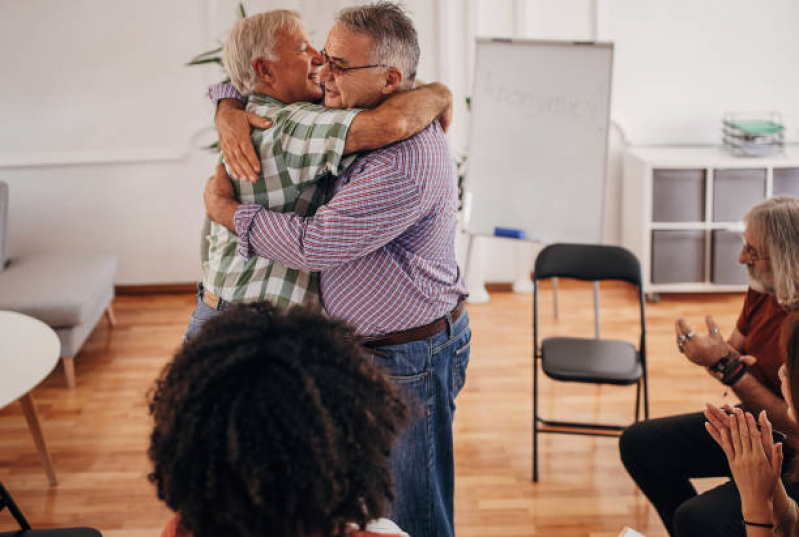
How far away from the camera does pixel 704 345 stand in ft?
7.82

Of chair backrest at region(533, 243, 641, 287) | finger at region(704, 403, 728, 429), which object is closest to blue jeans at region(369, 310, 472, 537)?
finger at region(704, 403, 728, 429)

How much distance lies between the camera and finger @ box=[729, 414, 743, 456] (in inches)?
66.9

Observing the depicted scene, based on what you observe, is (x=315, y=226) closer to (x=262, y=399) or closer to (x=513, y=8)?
(x=262, y=399)

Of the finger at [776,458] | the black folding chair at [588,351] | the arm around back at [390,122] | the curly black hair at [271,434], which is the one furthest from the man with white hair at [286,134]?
the black folding chair at [588,351]

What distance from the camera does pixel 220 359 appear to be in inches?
39.6

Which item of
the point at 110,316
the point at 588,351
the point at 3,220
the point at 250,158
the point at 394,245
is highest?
the point at 250,158

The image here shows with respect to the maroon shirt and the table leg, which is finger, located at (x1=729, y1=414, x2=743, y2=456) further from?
the table leg

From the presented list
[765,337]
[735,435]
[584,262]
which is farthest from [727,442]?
[584,262]

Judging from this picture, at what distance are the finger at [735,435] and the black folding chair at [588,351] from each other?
3.69 ft

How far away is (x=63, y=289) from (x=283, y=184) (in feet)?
8.32

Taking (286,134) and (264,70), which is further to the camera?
(264,70)

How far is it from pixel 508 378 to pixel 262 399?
3.04m

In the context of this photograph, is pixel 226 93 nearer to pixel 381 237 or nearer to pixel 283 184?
pixel 283 184

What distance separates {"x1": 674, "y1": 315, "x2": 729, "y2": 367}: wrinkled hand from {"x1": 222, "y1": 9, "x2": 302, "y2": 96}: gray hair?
1.45 m
